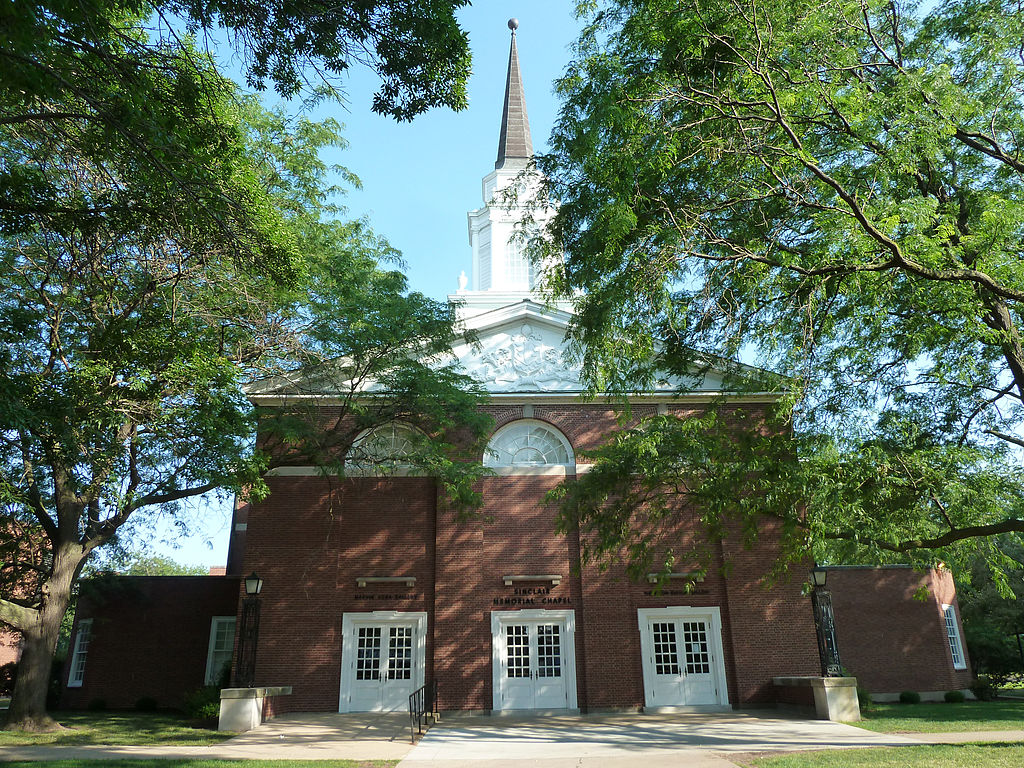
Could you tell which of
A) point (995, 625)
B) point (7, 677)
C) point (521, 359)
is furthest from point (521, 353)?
point (7, 677)

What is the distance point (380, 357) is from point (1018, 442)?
12576 mm

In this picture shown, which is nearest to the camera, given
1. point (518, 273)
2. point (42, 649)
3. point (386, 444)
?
point (42, 649)

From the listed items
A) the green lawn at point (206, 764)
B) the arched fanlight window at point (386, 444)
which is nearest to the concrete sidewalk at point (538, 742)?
the green lawn at point (206, 764)

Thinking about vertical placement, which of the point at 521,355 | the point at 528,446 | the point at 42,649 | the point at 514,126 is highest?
the point at 514,126

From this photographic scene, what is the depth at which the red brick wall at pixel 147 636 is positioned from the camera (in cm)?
2175

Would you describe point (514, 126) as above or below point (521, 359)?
above

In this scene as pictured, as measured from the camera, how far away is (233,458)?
13.3m

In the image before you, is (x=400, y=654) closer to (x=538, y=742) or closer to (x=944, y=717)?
(x=538, y=742)

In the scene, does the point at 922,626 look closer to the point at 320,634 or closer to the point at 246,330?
the point at 320,634

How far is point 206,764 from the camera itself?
10.9 meters

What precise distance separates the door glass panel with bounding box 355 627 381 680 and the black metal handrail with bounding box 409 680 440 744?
5.19ft

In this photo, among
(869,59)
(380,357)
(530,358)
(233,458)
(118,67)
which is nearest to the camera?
(118,67)

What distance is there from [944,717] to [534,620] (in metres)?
9.68

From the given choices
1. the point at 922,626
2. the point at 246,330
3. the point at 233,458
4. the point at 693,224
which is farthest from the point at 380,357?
the point at 922,626
